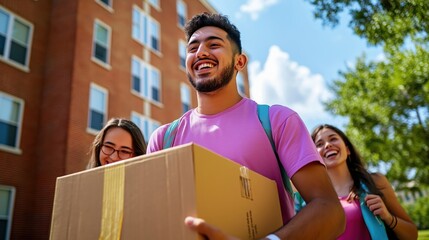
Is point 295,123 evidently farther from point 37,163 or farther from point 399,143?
point 399,143

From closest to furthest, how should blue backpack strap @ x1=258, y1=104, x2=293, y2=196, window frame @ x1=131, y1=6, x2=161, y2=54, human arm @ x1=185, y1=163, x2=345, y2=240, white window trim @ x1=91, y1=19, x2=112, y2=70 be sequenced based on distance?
human arm @ x1=185, y1=163, x2=345, y2=240, blue backpack strap @ x1=258, y1=104, x2=293, y2=196, white window trim @ x1=91, y1=19, x2=112, y2=70, window frame @ x1=131, y1=6, x2=161, y2=54

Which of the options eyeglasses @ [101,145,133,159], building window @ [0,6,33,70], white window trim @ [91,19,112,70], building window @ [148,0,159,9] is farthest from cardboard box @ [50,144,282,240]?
building window @ [148,0,159,9]

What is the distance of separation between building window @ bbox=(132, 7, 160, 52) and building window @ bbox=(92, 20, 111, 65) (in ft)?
6.63

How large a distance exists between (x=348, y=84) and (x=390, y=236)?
17.1m

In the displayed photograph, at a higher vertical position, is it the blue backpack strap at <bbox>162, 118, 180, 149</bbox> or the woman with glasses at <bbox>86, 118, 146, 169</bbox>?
the woman with glasses at <bbox>86, 118, 146, 169</bbox>

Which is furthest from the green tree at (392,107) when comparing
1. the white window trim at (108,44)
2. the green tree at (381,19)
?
the white window trim at (108,44)

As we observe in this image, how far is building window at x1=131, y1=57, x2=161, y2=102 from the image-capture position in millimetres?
15977

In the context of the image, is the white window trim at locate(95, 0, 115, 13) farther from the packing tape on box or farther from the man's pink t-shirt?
the packing tape on box

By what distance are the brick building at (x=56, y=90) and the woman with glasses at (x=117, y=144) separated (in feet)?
28.5

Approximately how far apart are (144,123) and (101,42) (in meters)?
3.80

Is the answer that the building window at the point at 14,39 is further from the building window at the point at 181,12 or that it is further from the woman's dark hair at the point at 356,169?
the woman's dark hair at the point at 356,169

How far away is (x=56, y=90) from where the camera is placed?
1252cm

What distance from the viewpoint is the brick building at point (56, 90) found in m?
11.3

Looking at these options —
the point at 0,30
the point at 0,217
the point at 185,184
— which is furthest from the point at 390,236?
the point at 0,30
